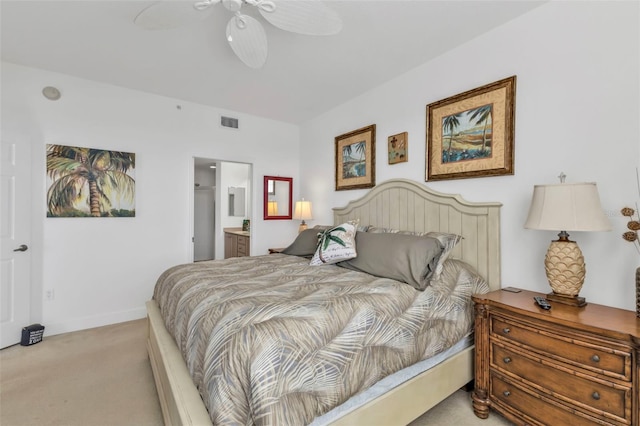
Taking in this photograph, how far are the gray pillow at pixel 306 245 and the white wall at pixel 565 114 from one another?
124 cm

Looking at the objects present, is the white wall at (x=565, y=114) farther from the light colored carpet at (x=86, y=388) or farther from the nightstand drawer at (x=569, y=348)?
the light colored carpet at (x=86, y=388)

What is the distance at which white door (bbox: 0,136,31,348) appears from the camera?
2703 millimetres

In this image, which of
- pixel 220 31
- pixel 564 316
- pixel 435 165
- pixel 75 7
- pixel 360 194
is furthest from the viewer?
pixel 360 194

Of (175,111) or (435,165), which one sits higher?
(175,111)

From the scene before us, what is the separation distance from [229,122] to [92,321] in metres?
2.91

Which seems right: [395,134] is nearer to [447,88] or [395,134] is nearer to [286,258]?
[447,88]

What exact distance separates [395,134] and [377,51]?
840mm

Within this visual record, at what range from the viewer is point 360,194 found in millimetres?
3559

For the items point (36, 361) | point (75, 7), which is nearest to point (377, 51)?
point (75, 7)

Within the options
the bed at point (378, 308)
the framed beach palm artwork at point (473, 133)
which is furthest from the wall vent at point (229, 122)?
the framed beach palm artwork at point (473, 133)

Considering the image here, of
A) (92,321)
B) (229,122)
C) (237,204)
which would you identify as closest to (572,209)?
(229,122)

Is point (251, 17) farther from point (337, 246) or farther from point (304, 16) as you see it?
point (337, 246)

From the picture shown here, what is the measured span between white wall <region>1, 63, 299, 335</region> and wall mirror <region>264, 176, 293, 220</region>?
0.57 m

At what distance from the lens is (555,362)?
1.49 metres
